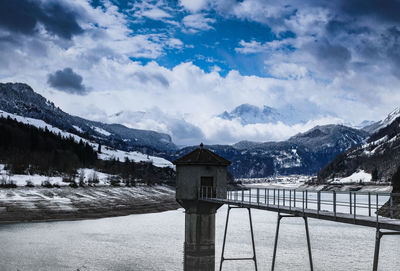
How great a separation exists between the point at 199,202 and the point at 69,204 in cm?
5894

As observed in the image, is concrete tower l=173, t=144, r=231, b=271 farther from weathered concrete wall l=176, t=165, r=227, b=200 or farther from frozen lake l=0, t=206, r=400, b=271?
frozen lake l=0, t=206, r=400, b=271

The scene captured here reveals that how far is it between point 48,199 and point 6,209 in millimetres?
13939

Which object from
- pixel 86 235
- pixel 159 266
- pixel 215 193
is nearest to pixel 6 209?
pixel 86 235

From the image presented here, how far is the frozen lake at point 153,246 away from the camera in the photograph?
39.4 metres

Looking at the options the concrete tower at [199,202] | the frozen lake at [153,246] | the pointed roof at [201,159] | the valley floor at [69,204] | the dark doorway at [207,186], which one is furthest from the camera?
the valley floor at [69,204]

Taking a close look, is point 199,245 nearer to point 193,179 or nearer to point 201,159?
point 193,179

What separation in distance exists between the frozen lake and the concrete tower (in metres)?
5.10

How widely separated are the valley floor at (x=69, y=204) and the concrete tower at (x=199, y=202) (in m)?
43.0

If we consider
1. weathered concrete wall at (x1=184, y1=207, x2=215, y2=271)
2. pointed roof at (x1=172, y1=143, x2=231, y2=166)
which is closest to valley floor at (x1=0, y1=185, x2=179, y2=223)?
pointed roof at (x1=172, y1=143, x2=231, y2=166)

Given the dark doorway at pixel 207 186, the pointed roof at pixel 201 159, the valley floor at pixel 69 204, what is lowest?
the valley floor at pixel 69 204

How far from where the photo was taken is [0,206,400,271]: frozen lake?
39.4 metres

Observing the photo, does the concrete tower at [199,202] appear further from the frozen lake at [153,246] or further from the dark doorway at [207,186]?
the frozen lake at [153,246]

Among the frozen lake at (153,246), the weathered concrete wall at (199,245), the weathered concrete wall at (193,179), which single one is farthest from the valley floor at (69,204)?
the weathered concrete wall at (199,245)

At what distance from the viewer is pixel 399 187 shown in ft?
342
